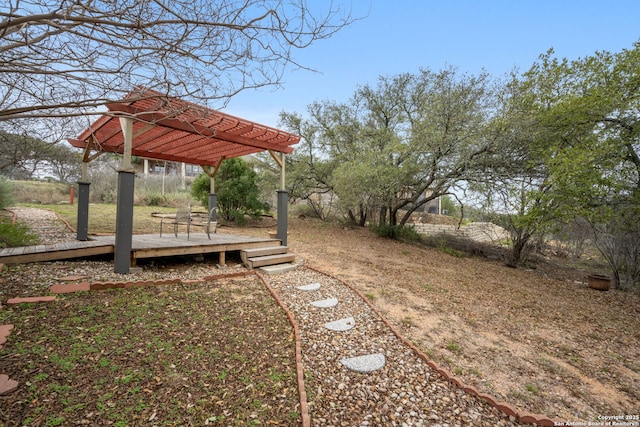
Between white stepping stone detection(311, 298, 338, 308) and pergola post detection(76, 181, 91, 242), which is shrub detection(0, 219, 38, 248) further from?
white stepping stone detection(311, 298, 338, 308)

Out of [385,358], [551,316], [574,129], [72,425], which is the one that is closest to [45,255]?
[72,425]

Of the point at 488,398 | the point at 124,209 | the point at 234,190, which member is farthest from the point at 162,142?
the point at 488,398

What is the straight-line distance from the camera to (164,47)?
2.09 meters

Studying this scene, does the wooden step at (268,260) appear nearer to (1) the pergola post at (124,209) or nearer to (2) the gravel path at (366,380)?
(2) the gravel path at (366,380)

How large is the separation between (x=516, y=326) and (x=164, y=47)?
188 inches

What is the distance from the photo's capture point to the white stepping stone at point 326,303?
12.2 feet

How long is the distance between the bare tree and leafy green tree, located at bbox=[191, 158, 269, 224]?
27.8 feet

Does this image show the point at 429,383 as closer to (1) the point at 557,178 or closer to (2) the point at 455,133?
(1) the point at 557,178

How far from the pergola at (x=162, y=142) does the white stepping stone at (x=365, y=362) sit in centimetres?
257

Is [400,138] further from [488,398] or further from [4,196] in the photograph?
[4,196]

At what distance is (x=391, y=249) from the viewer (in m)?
8.53

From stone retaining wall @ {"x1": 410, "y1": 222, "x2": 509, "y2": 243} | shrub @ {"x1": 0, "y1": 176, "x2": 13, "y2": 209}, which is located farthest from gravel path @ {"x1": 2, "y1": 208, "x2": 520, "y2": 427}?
shrub @ {"x1": 0, "y1": 176, "x2": 13, "y2": 209}

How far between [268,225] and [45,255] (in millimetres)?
8030

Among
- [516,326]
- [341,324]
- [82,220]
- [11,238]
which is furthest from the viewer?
[82,220]
